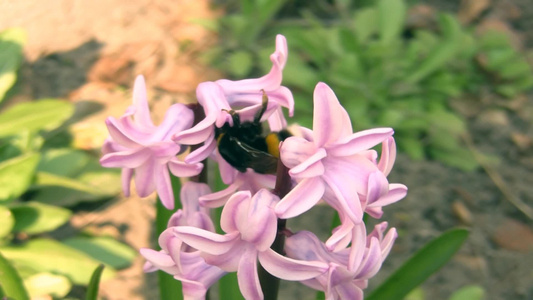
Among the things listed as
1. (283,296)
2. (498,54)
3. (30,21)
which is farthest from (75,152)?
(498,54)

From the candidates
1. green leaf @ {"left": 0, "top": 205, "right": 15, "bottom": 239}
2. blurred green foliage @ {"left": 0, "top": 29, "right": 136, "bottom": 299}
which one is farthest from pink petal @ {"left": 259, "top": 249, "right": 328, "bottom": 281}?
green leaf @ {"left": 0, "top": 205, "right": 15, "bottom": 239}

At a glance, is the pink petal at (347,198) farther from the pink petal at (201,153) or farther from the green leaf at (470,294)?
the green leaf at (470,294)

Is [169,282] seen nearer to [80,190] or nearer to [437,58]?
[80,190]

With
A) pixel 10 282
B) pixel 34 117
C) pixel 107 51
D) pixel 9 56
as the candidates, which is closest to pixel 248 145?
pixel 10 282

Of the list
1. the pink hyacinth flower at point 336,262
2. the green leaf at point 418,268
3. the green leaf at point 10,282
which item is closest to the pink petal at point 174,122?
the pink hyacinth flower at point 336,262

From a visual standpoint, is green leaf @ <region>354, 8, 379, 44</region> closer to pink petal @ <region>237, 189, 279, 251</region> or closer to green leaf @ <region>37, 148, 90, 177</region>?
green leaf @ <region>37, 148, 90, 177</region>
